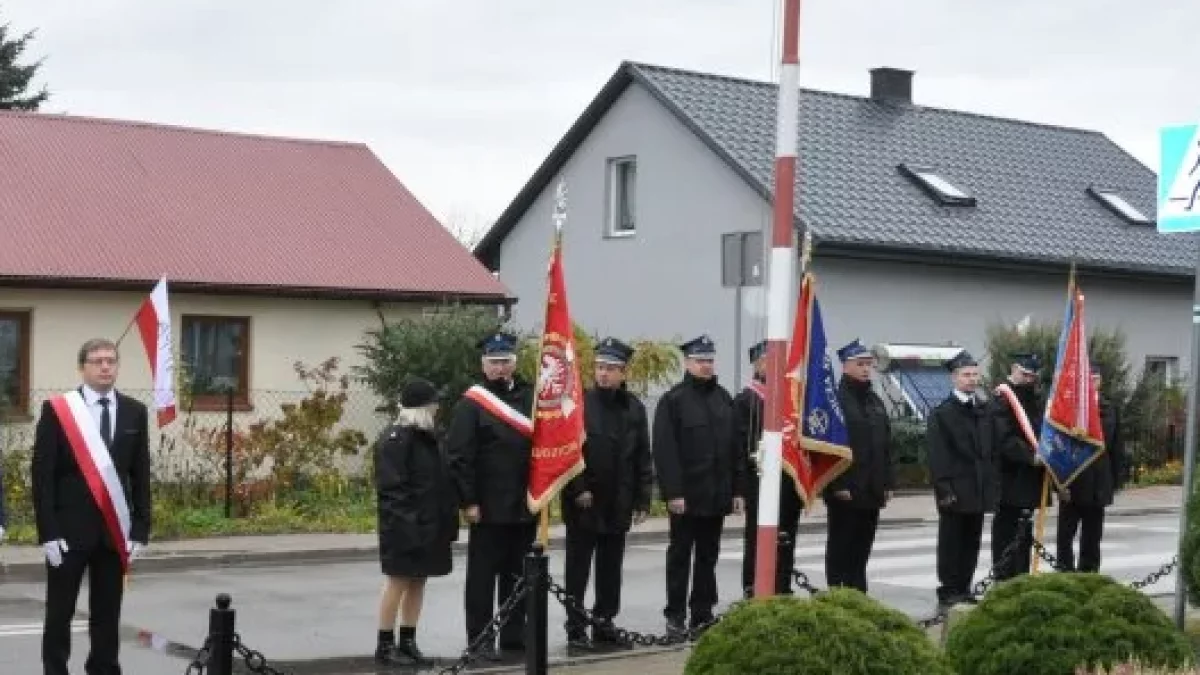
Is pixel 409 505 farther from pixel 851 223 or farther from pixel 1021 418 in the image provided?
pixel 851 223

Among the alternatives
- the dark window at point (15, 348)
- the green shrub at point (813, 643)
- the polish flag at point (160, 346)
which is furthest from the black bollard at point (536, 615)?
the dark window at point (15, 348)

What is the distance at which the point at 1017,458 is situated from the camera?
558 inches

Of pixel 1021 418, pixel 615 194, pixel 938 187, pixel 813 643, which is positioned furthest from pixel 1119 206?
pixel 813 643

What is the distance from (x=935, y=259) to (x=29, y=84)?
24310 millimetres

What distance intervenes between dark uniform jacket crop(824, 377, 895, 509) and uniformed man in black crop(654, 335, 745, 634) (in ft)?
2.96

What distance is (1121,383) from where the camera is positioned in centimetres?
2888

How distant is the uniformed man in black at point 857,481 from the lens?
1302 cm

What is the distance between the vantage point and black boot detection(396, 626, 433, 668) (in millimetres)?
11125

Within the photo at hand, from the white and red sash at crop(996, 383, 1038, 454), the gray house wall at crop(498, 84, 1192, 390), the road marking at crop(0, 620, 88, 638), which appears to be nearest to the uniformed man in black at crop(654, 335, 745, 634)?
the white and red sash at crop(996, 383, 1038, 454)

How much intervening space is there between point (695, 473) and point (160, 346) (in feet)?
27.3

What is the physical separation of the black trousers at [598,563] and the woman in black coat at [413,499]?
1145mm

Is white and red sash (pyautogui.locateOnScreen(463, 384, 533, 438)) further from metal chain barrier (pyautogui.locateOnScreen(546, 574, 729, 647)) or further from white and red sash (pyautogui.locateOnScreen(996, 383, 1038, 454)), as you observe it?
white and red sash (pyautogui.locateOnScreen(996, 383, 1038, 454))

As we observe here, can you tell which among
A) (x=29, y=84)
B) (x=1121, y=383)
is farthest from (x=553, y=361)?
(x=29, y=84)

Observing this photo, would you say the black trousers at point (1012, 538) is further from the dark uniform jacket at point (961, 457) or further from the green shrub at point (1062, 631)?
the green shrub at point (1062, 631)
